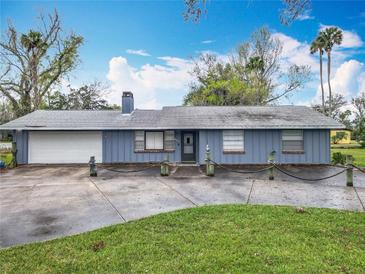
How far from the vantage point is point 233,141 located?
47.6 ft

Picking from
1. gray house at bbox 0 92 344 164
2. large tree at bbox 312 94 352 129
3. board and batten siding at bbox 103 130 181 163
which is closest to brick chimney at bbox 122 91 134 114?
gray house at bbox 0 92 344 164

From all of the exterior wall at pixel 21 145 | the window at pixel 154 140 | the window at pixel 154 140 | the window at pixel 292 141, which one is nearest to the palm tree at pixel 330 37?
the window at pixel 292 141

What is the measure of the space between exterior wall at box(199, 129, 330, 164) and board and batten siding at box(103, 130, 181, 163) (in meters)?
1.93

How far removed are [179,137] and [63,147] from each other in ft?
24.7

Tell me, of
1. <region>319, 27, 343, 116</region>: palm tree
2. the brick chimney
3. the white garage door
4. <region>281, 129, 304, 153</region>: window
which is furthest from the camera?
<region>319, 27, 343, 116</region>: palm tree

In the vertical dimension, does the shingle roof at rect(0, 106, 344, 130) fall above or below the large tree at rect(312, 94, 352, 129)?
below

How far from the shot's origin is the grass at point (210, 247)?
147 inches

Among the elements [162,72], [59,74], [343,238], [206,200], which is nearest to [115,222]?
[206,200]

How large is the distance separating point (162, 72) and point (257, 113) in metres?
14.0

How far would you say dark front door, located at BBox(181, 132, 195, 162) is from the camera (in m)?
15.3

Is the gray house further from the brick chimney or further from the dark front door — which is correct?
the brick chimney

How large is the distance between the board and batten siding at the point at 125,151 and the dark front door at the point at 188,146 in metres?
0.30

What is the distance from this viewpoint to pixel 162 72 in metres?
27.0

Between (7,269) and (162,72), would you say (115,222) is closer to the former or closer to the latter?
(7,269)
